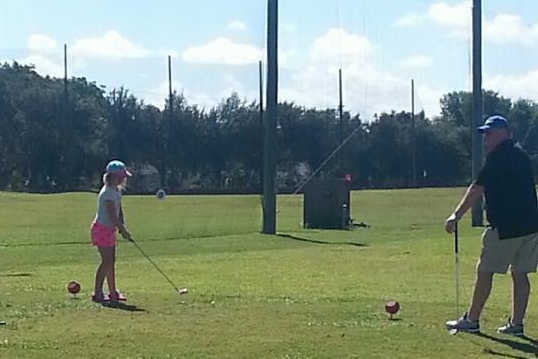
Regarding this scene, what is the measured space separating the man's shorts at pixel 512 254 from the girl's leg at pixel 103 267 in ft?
15.1

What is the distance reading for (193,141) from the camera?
63.2 m

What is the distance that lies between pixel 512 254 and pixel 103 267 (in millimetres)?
4887

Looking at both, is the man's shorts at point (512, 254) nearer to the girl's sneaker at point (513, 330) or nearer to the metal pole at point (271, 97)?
the girl's sneaker at point (513, 330)

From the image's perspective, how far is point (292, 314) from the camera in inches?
435

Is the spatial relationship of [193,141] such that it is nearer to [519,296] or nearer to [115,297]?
[115,297]

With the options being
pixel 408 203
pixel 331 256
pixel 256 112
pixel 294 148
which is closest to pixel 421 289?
pixel 331 256

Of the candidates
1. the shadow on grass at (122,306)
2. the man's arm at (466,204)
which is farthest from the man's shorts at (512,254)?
the shadow on grass at (122,306)

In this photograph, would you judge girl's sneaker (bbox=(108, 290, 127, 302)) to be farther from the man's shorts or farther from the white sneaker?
the man's shorts

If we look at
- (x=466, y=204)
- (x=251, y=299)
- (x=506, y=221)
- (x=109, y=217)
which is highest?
(x=466, y=204)

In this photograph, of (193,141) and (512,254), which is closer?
(512,254)

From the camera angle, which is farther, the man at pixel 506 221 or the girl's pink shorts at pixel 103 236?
the girl's pink shorts at pixel 103 236

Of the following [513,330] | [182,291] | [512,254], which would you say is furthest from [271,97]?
[513,330]

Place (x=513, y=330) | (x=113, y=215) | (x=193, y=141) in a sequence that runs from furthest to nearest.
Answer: (x=193, y=141), (x=113, y=215), (x=513, y=330)

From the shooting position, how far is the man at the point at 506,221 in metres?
9.70
